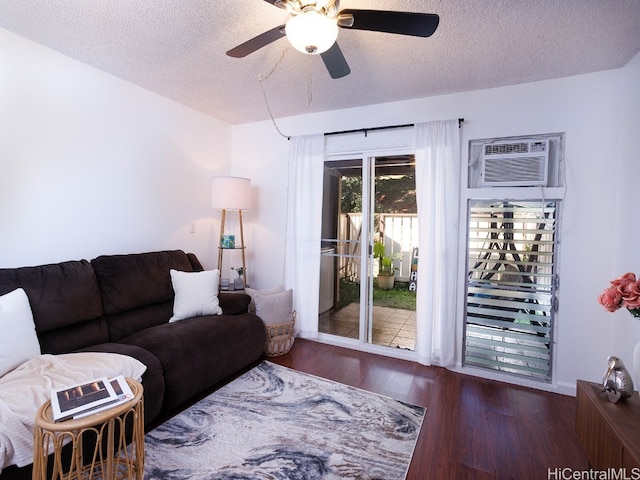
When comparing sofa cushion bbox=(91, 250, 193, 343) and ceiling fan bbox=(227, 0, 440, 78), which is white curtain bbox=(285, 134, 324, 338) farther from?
ceiling fan bbox=(227, 0, 440, 78)

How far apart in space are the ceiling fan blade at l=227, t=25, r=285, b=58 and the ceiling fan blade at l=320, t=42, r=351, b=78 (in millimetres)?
258

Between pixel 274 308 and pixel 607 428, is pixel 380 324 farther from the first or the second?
pixel 607 428

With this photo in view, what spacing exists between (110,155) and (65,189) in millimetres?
475

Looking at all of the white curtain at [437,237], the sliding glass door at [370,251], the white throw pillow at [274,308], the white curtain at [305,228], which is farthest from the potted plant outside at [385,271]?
the white throw pillow at [274,308]

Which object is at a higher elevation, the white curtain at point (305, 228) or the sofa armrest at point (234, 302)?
the white curtain at point (305, 228)

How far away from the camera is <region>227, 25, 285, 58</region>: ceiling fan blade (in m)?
1.57

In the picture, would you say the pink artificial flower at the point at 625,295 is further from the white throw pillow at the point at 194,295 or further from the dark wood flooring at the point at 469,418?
the white throw pillow at the point at 194,295

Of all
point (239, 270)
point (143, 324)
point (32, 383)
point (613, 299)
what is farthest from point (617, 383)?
point (239, 270)

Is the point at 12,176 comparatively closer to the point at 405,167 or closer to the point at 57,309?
the point at 57,309

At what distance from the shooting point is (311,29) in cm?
138

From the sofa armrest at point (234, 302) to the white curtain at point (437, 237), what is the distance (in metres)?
1.65

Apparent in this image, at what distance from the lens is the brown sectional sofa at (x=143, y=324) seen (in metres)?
1.96

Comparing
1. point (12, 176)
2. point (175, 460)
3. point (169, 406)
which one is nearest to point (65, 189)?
point (12, 176)

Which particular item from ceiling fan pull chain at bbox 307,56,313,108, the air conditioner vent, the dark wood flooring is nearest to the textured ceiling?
ceiling fan pull chain at bbox 307,56,313,108
